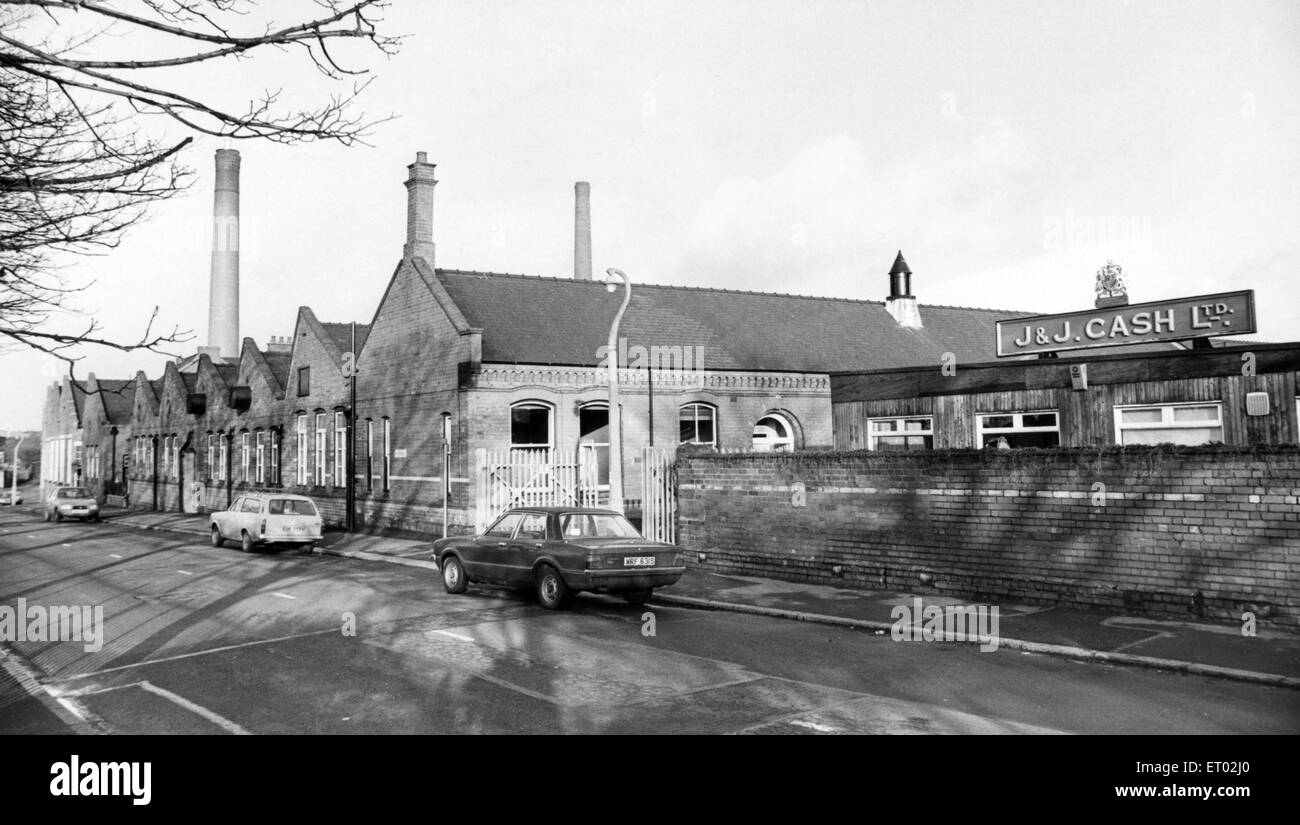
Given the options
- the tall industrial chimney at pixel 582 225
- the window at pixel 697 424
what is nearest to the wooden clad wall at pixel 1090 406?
the window at pixel 697 424

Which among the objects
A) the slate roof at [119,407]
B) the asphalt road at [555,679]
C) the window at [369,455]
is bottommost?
the asphalt road at [555,679]

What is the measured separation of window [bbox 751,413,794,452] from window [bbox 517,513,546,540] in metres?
15.9

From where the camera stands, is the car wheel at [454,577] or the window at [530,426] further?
the window at [530,426]

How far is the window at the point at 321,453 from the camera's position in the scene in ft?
103

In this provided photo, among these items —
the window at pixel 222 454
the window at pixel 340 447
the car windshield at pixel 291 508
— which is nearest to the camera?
the car windshield at pixel 291 508

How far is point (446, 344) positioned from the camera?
25016 millimetres

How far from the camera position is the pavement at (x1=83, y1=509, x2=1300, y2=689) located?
360 inches

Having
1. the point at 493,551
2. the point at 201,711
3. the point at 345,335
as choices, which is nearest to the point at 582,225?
the point at 345,335

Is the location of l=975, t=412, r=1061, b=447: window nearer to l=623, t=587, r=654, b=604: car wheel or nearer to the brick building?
the brick building

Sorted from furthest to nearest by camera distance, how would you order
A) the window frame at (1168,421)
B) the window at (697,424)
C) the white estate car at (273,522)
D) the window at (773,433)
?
1. the window at (773,433)
2. the window at (697,424)
3. the white estate car at (273,522)
4. the window frame at (1168,421)

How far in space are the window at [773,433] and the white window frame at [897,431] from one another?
Answer: 645 centimetres

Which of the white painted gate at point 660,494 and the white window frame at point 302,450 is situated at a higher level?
the white window frame at point 302,450

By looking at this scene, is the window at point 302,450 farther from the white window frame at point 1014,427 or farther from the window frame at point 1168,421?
the window frame at point 1168,421

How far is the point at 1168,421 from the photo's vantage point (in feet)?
56.4
